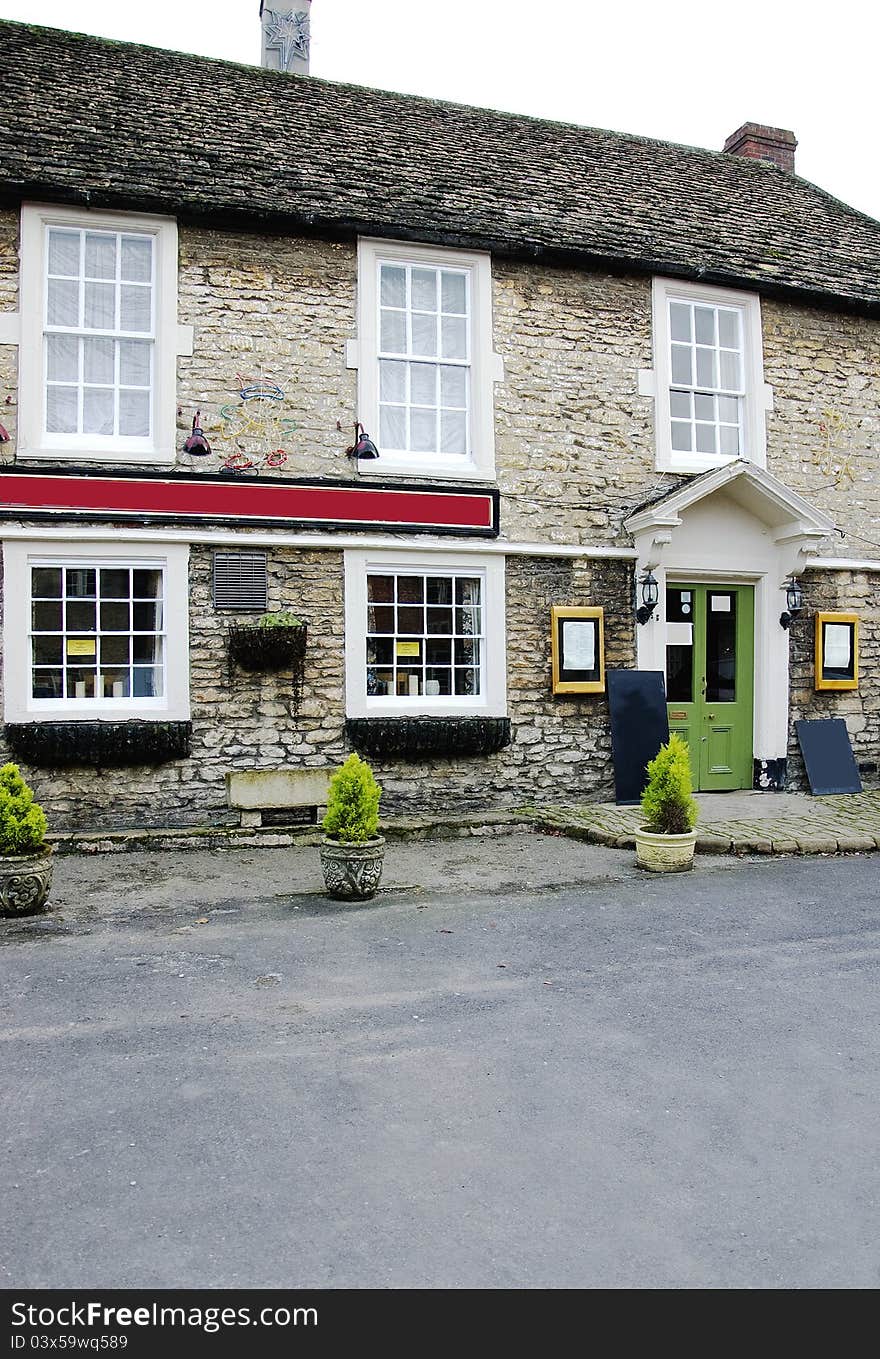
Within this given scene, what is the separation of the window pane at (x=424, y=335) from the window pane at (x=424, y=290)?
117 millimetres

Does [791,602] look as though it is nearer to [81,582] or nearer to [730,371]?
[730,371]

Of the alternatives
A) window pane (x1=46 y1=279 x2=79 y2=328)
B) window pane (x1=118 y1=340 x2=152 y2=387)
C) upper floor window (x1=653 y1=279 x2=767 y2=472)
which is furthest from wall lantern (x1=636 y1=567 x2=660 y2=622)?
window pane (x1=46 y1=279 x2=79 y2=328)

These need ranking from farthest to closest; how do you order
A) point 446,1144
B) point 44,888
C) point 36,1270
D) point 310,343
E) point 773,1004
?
1. point 310,343
2. point 44,888
3. point 773,1004
4. point 446,1144
5. point 36,1270

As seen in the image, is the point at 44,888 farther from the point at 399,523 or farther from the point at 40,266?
the point at 40,266

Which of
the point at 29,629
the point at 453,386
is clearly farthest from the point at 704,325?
the point at 29,629

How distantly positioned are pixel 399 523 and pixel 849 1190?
8127 millimetres

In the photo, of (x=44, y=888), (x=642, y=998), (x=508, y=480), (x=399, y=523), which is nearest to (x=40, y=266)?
(x=399, y=523)

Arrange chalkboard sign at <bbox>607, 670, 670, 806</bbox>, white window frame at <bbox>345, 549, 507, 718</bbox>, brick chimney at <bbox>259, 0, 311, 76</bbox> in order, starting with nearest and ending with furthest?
1. white window frame at <bbox>345, 549, 507, 718</bbox>
2. chalkboard sign at <bbox>607, 670, 670, 806</bbox>
3. brick chimney at <bbox>259, 0, 311, 76</bbox>

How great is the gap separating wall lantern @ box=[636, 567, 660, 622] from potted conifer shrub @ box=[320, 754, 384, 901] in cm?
473

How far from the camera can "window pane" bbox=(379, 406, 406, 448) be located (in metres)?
10.8

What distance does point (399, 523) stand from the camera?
34.5 feet

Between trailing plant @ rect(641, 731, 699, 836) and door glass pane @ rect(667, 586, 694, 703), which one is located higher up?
door glass pane @ rect(667, 586, 694, 703)

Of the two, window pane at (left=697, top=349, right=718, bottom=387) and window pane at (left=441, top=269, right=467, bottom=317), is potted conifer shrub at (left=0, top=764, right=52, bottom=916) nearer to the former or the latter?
window pane at (left=441, top=269, right=467, bottom=317)

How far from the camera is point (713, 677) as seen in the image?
39.3ft
